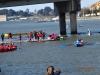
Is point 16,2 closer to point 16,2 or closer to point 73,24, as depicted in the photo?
point 16,2

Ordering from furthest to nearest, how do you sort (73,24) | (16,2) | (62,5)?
1. (62,5)
2. (73,24)
3. (16,2)

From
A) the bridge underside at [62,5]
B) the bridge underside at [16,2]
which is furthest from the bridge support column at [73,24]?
the bridge underside at [16,2]

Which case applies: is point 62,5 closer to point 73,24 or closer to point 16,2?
point 73,24

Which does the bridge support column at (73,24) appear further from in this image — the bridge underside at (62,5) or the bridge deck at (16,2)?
the bridge deck at (16,2)

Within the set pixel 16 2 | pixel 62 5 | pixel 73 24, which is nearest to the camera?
pixel 16 2

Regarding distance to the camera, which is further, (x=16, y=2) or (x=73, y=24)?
(x=73, y=24)

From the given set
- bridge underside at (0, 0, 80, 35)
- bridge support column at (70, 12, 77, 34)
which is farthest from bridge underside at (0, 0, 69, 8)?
bridge support column at (70, 12, 77, 34)

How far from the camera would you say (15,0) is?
271 ft

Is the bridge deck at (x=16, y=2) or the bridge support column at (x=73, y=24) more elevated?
the bridge deck at (x=16, y=2)

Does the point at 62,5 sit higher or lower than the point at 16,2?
lower

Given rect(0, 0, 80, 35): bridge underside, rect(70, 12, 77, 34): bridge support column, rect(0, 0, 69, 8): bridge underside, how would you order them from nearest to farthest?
rect(0, 0, 69, 8): bridge underside, rect(0, 0, 80, 35): bridge underside, rect(70, 12, 77, 34): bridge support column

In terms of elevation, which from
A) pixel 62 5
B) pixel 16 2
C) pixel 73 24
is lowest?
pixel 73 24

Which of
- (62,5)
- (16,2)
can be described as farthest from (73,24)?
(16,2)

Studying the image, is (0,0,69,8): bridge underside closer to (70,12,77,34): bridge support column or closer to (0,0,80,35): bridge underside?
(0,0,80,35): bridge underside
